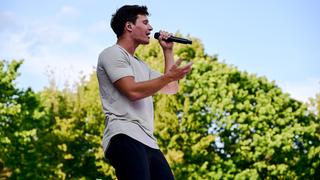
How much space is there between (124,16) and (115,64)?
1.89 ft

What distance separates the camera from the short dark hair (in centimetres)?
471

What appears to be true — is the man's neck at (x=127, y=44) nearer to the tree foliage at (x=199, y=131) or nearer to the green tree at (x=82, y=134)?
the tree foliage at (x=199, y=131)

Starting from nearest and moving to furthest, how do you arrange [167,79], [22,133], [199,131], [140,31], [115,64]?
[167,79] → [115,64] → [140,31] → [199,131] → [22,133]

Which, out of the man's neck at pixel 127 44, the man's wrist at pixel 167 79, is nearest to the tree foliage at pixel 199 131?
the man's neck at pixel 127 44

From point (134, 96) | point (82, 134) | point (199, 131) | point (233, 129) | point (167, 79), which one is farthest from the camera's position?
point (82, 134)

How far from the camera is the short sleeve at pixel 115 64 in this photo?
4.33 metres

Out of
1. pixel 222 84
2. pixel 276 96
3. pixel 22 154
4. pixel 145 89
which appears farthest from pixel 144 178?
pixel 22 154

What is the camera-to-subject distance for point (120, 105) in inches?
170

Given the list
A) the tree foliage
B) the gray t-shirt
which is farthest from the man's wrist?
the tree foliage

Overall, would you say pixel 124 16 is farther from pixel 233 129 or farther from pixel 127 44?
pixel 233 129

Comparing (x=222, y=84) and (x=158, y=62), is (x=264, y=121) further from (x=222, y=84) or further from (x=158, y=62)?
(x=158, y=62)

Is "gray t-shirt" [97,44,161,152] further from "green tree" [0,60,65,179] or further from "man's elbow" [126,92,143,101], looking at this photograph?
"green tree" [0,60,65,179]

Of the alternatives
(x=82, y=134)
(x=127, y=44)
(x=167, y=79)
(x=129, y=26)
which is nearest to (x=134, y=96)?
(x=167, y=79)

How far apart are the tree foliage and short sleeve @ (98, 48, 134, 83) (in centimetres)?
1944
